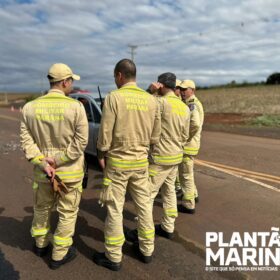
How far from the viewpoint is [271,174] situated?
21.4 feet

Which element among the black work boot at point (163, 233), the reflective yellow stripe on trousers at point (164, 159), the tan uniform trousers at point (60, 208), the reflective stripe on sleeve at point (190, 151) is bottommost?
the black work boot at point (163, 233)

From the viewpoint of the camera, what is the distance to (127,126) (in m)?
2.97

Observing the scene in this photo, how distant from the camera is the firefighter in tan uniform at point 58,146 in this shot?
9.44 feet

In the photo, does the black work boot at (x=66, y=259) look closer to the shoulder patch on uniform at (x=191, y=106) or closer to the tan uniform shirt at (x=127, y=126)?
the tan uniform shirt at (x=127, y=126)

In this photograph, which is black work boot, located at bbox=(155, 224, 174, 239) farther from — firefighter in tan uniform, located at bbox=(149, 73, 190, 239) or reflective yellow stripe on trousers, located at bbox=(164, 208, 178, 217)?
reflective yellow stripe on trousers, located at bbox=(164, 208, 178, 217)

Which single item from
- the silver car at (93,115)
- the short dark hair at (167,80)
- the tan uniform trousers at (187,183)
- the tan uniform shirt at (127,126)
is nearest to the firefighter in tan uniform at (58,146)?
the tan uniform shirt at (127,126)

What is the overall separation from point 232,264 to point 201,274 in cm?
Answer: 47

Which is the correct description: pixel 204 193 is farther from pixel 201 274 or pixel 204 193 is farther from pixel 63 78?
pixel 63 78

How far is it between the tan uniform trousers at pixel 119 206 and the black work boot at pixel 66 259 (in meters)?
0.45

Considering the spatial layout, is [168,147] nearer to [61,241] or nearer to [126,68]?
[126,68]

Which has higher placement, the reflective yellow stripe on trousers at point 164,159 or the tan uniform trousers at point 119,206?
the reflective yellow stripe on trousers at point 164,159

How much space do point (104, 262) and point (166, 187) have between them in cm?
124

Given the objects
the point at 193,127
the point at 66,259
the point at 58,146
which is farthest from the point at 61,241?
the point at 193,127

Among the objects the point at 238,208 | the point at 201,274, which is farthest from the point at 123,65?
the point at 238,208
